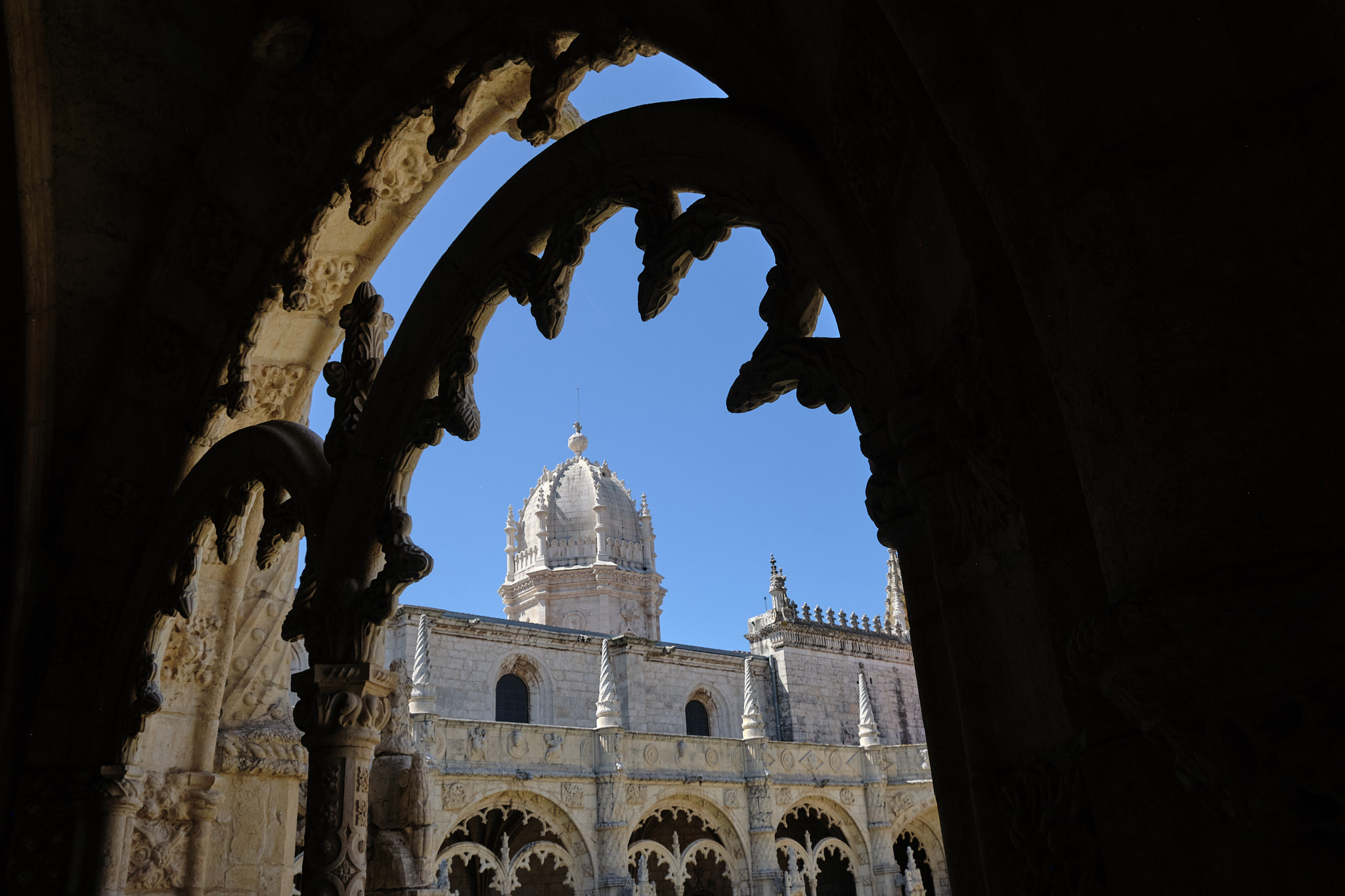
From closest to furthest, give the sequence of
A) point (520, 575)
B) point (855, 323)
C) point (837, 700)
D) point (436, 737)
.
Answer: point (855, 323)
point (436, 737)
point (837, 700)
point (520, 575)

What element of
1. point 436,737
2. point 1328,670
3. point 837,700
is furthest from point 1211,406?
point 837,700

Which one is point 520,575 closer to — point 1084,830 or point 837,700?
point 837,700

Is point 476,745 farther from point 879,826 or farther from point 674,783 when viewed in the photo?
point 879,826

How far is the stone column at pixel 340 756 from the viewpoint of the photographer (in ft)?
9.14

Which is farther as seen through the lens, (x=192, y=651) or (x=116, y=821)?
(x=192, y=651)

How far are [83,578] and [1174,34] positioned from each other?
452cm

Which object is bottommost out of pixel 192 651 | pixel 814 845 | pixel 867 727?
pixel 814 845

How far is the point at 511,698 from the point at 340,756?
2016 cm

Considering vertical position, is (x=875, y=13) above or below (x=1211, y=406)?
above

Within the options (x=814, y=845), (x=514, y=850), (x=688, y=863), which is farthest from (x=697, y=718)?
(x=514, y=850)

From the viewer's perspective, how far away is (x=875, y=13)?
1.47 metres

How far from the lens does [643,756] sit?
16.8m

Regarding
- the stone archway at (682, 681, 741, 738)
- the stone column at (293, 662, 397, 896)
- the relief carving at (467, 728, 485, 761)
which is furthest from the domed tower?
the stone column at (293, 662, 397, 896)

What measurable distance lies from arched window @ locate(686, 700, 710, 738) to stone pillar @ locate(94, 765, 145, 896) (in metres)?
21.5
